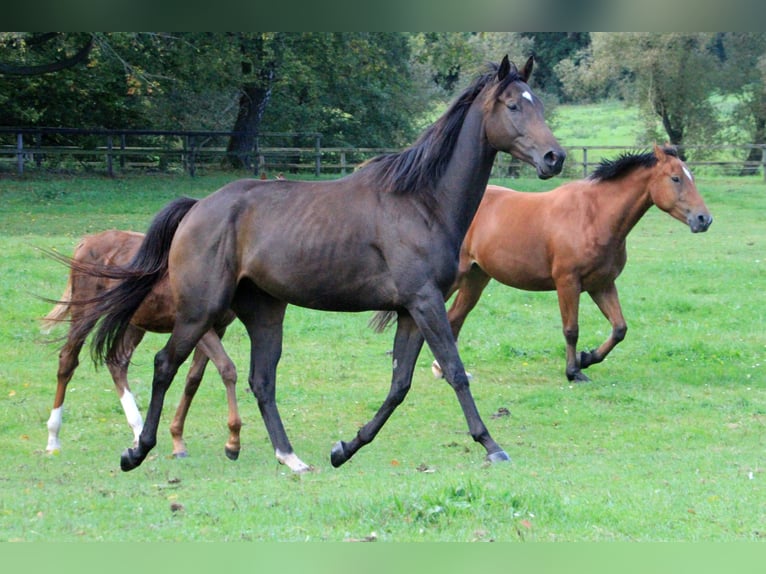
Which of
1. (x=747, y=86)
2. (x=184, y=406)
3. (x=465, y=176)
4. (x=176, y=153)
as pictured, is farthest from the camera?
(x=747, y=86)

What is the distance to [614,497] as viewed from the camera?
5.95 metres

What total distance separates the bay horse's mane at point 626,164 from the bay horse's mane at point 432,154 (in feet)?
12.5

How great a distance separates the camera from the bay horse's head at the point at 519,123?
7.05m

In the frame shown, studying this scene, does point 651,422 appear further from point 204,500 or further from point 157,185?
point 157,185

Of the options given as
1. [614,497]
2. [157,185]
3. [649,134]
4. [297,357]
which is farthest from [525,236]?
[649,134]

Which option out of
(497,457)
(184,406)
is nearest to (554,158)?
(497,457)

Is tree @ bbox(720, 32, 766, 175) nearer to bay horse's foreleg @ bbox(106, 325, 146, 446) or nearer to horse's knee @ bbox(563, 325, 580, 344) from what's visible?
horse's knee @ bbox(563, 325, 580, 344)

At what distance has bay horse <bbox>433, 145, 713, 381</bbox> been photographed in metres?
10.8

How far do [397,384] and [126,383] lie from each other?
249 centimetres

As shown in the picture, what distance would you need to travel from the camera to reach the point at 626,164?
11.0 meters

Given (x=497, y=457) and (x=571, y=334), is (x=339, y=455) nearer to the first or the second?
(x=497, y=457)

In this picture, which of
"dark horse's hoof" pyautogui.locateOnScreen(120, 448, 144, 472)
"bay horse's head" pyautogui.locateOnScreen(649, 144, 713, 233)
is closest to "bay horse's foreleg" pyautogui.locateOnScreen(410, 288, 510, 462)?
"dark horse's hoof" pyautogui.locateOnScreen(120, 448, 144, 472)

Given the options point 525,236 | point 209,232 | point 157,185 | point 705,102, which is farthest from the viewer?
point 705,102

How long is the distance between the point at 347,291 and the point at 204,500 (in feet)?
6.39
